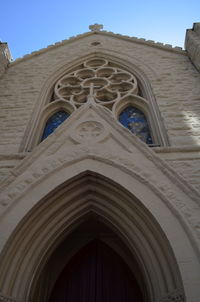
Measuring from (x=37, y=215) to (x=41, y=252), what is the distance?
0.52 m

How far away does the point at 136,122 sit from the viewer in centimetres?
655

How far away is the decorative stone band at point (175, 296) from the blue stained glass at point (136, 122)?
3.25 meters

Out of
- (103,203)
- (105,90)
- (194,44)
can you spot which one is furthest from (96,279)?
(194,44)

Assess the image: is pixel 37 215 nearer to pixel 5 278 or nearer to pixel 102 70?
pixel 5 278

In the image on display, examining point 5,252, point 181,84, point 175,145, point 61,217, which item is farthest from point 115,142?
point 181,84

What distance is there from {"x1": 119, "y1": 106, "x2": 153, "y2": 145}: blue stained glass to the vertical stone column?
2280mm

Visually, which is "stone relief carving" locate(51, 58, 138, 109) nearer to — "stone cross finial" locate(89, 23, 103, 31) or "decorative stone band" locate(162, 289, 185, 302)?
"stone cross finial" locate(89, 23, 103, 31)

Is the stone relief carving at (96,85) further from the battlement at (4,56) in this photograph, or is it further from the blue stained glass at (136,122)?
the battlement at (4,56)

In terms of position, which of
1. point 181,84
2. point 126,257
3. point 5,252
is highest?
point 181,84

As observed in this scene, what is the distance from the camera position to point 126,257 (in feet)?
14.9

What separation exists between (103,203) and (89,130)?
4.87 ft

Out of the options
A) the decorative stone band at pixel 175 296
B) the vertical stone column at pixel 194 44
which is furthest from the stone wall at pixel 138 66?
the decorative stone band at pixel 175 296

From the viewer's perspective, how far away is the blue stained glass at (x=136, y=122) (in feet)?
19.8

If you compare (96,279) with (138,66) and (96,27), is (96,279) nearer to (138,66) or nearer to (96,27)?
(138,66)
